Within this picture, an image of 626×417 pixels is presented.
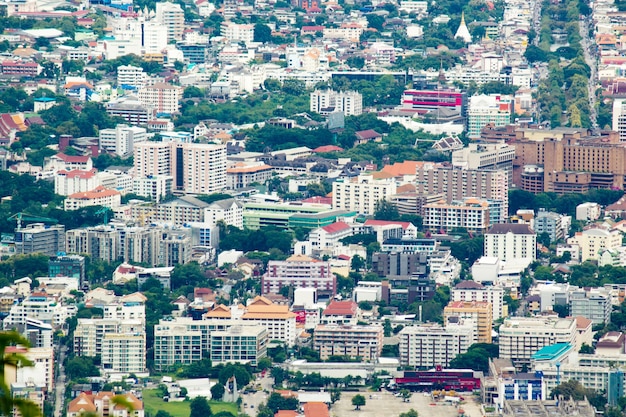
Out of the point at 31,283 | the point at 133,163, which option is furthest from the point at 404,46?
the point at 31,283

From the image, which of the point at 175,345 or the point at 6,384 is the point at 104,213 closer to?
the point at 175,345

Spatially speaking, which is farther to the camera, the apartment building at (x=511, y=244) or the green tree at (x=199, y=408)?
the apartment building at (x=511, y=244)

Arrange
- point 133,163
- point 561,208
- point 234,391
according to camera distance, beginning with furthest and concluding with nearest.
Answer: point 133,163
point 561,208
point 234,391

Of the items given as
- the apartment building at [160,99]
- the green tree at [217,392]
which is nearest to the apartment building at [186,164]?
the apartment building at [160,99]

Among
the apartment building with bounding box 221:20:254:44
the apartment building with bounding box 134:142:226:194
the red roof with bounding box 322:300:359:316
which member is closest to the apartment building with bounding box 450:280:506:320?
the red roof with bounding box 322:300:359:316

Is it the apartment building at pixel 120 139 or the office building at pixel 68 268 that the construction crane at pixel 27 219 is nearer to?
the office building at pixel 68 268

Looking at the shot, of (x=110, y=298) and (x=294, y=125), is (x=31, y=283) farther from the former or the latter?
(x=294, y=125)

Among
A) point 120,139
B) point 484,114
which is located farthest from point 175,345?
point 484,114
